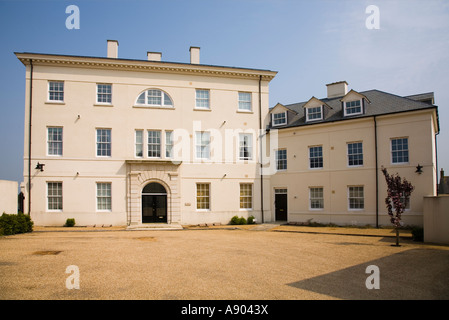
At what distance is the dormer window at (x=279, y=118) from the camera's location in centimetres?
2948

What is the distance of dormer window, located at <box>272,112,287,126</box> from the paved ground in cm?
1384

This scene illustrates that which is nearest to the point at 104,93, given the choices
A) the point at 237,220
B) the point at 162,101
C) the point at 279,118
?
the point at 162,101

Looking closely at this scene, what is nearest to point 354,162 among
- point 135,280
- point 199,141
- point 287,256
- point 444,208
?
point 444,208

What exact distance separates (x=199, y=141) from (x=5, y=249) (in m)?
15.9

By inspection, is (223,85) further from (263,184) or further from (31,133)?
(31,133)

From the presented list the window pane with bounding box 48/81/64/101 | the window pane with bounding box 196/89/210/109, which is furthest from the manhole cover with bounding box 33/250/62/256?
the window pane with bounding box 196/89/210/109

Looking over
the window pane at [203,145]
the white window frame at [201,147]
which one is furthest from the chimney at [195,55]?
the window pane at [203,145]

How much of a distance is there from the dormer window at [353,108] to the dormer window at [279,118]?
5.08 meters

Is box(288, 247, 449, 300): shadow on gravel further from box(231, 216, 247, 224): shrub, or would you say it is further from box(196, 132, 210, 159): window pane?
box(196, 132, 210, 159): window pane

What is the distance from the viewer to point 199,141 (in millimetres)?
27562

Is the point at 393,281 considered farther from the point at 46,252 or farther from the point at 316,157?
the point at 316,157

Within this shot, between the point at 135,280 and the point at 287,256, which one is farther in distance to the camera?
the point at 287,256

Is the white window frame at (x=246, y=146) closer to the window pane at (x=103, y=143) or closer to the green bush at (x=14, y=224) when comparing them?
the window pane at (x=103, y=143)
